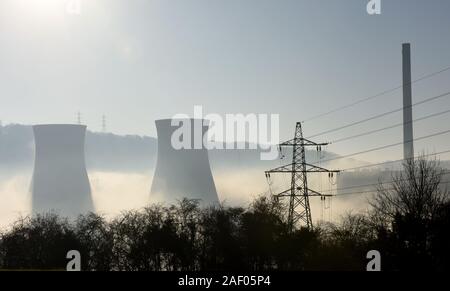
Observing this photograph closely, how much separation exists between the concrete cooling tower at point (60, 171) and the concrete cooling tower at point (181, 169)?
924cm

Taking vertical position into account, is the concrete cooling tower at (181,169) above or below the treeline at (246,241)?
above

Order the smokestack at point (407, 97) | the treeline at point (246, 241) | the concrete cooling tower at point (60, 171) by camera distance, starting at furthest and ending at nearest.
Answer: the concrete cooling tower at point (60, 171) < the smokestack at point (407, 97) < the treeline at point (246, 241)

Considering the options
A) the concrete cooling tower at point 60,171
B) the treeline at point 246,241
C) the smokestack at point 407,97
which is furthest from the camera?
the concrete cooling tower at point 60,171

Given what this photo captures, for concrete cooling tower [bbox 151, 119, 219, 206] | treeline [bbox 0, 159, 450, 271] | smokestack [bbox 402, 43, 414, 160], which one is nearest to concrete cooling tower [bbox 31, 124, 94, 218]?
concrete cooling tower [bbox 151, 119, 219, 206]

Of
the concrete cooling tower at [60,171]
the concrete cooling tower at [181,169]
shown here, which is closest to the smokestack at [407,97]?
the concrete cooling tower at [181,169]

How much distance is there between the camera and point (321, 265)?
3347cm

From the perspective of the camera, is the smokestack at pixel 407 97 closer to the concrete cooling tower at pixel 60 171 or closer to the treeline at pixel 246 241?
the treeline at pixel 246 241

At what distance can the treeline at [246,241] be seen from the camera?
85.9 feet

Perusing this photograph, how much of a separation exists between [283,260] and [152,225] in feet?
30.8

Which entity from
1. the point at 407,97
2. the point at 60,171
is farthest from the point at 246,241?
the point at 60,171

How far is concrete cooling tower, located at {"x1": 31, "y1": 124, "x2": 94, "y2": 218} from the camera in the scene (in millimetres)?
75188

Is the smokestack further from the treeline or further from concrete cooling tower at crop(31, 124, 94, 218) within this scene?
concrete cooling tower at crop(31, 124, 94, 218)

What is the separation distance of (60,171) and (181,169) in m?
14.1

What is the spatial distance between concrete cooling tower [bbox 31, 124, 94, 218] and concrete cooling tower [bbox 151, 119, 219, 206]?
9.24m
